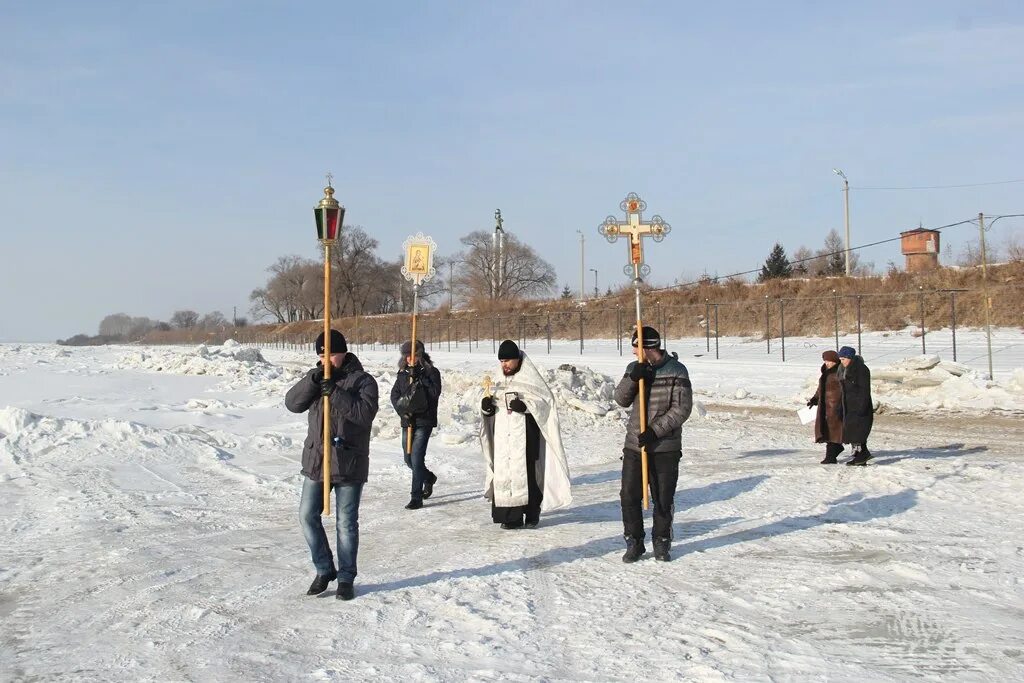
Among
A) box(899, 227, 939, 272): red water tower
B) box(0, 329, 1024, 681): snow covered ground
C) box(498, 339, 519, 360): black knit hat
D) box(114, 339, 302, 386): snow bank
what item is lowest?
box(0, 329, 1024, 681): snow covered ground

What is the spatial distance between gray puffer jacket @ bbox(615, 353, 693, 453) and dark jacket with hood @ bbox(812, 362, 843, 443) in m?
6.19

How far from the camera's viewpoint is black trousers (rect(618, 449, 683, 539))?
7.17m

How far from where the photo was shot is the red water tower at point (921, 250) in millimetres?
49750

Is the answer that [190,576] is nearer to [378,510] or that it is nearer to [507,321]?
[378,510]

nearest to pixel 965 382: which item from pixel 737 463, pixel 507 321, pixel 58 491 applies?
pixel 737 463

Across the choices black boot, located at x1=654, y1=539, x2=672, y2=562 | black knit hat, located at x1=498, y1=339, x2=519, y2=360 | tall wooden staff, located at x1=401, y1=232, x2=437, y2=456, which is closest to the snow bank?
tall wooden staff, located at x1=401, y1=232, x2=437, y2=456

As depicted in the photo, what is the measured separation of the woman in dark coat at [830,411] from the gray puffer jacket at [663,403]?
6.07 meters

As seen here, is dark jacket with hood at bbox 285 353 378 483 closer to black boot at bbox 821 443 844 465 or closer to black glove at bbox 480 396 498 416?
black glove at bbox 480 396 498 416

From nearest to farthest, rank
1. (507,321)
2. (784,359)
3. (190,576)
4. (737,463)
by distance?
(190,576), (737,463), (784,359), (507,321)

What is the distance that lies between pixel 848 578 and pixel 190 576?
4.94m

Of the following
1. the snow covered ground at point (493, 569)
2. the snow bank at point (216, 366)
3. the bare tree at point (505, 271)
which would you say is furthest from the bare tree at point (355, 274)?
the snow covered ground at point (493, 569)

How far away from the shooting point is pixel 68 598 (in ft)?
20.8

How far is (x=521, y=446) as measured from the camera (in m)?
8.36

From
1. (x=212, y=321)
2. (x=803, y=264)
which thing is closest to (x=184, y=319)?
(x=212, y=321)
